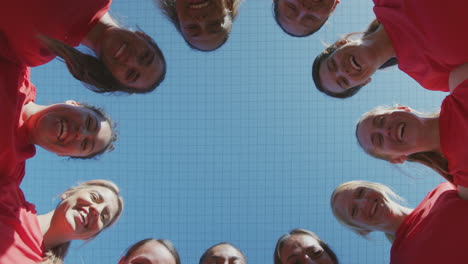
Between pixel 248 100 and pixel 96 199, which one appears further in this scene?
pixel 248 100

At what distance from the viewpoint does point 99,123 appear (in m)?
1.54

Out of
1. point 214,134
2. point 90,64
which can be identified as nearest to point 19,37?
point 90,64

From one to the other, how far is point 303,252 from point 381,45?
2.66 feet

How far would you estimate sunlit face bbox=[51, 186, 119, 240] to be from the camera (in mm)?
1577

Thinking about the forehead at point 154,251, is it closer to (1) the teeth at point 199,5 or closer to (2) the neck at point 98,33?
(2) the neck at point 98,33

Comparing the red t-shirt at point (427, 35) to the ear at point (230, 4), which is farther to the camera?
the ear at point (230, 4)

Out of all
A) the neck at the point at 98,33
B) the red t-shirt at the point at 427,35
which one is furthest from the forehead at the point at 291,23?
the neck at the point at 98,33

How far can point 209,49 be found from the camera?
1.66 metres

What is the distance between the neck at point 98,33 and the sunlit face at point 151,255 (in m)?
0.74

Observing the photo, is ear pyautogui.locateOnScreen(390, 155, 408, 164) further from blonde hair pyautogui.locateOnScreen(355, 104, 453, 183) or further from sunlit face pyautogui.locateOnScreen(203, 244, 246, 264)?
sunlit face pyautogui.locateOnScreen(203, 244, 246, 264)

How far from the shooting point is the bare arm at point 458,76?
1.32 meters

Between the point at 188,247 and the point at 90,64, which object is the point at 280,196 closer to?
the point at 188,247

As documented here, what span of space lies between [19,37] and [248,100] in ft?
3.46

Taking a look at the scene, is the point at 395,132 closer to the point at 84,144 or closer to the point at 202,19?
the point at 202,19
